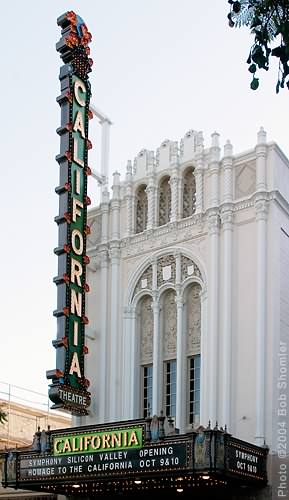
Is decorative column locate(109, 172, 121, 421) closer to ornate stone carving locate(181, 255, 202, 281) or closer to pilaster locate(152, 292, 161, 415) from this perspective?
pilaster locate(152, 292, 161, 415)

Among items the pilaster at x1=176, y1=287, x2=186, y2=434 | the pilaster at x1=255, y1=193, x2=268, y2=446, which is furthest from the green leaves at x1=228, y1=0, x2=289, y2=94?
the pilaster at x1=176, y1=287, x2=186, y2=434

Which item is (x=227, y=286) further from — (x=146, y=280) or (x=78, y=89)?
(x=78, y=89)

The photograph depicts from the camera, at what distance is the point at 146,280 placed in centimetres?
2572

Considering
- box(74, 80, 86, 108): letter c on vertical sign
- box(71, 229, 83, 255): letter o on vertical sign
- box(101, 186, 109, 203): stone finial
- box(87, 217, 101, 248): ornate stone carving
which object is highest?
box(74, 80, 86, 108): letter c on vertical sign

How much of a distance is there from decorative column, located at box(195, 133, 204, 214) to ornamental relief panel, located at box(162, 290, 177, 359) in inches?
96.4

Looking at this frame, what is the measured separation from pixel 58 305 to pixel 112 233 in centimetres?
366

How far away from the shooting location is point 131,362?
25328mm

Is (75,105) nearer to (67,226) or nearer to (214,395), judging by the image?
(67,226)

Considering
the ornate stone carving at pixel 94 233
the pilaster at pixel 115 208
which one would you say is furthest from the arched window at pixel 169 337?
the ornate stone carving at pixel 94 233

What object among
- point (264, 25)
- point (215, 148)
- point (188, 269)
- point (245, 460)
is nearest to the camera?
point (264, 25)

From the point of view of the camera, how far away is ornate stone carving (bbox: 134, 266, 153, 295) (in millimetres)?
25578

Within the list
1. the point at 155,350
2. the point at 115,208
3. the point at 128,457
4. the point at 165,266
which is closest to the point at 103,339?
the point at 155,350

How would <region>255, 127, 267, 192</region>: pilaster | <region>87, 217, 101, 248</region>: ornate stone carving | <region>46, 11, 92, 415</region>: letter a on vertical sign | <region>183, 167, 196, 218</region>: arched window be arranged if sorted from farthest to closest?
1. <region>87, 217, 101, 248</region>: ornate stone carving
2. <region>183, 167, 196, 218</region>: arched window
3. <region>46, 11, 92, 415</region>: letter a on vertical sign
4. <region>255, 127, 267, 192</region>: pilaster

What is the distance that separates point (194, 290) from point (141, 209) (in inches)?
126
